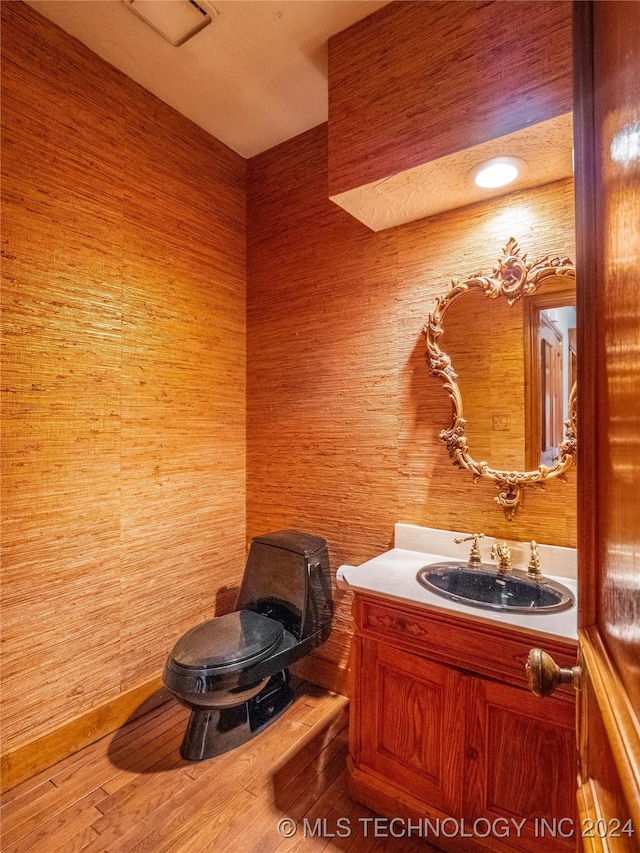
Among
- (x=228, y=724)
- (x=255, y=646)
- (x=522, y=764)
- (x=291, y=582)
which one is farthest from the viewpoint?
(x=291, y=582)

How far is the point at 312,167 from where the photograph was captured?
2189 millimetres

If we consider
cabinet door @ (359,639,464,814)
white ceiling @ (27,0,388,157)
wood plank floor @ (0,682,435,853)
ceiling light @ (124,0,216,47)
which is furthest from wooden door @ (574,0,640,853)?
ceiling light @ (124,0,216,47)

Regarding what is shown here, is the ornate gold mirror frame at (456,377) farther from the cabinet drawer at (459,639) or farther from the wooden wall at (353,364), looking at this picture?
the cabinet drawer at (459,639)

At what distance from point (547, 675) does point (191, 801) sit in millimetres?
1466

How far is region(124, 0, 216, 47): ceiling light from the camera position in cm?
150

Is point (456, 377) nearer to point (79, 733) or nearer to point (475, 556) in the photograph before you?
point (475, 556)

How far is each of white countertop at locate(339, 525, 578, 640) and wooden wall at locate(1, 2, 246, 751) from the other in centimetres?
101

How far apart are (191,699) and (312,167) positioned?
8.33ft

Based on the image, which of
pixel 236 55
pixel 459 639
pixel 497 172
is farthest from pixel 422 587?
pixel 236 55

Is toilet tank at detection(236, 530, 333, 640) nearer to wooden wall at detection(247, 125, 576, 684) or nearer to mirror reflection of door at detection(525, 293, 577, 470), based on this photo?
wooden wall at detection(247, 125, 576, 684)

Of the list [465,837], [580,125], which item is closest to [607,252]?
[580,125]

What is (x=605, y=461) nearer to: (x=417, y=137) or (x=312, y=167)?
(x=417, y=137)

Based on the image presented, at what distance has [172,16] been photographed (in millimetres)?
1550

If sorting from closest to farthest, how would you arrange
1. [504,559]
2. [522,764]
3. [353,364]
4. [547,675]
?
1. [547,675]
2. [522,764]
3. [504,559]
4. [353,364]
